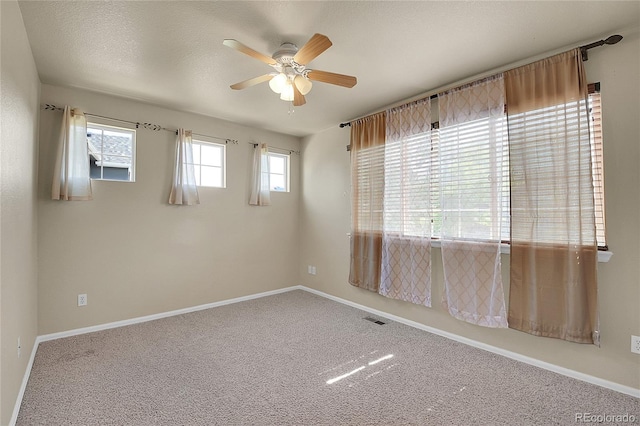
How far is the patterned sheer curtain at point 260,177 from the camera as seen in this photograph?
4344mm

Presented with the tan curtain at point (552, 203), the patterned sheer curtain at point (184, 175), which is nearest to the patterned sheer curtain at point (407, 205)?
the tan curtain at point (552, 203)

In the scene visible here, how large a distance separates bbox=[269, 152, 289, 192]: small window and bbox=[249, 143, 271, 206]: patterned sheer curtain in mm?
280

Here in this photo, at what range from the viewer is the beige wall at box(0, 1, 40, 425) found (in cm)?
158

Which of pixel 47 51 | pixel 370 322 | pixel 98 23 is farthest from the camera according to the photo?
pixel 370 322

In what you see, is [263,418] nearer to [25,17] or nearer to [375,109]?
[25,17]

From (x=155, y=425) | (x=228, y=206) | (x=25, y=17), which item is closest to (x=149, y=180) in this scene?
(x=228, y=206)

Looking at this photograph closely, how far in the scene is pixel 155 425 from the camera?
68.4 inches

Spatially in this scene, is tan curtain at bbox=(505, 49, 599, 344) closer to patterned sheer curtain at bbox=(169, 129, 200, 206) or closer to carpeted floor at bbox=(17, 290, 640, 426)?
carpeted floor at bbox=(17, 290, 640, 426)

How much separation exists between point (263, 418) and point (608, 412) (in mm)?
2185

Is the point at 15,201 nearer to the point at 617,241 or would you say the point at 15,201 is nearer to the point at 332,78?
the point at 332,78

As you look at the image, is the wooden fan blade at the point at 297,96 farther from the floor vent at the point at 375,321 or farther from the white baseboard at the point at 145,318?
the white baseboard at the point at 145,318

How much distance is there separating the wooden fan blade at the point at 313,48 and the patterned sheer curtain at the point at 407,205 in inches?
64.3

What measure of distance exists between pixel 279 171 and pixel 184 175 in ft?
5.28

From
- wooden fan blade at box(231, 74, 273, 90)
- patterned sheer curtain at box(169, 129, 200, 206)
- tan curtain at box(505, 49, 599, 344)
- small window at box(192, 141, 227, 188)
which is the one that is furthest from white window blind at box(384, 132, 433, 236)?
patterned sheer curtain at box(169, 129, 200, 206)
